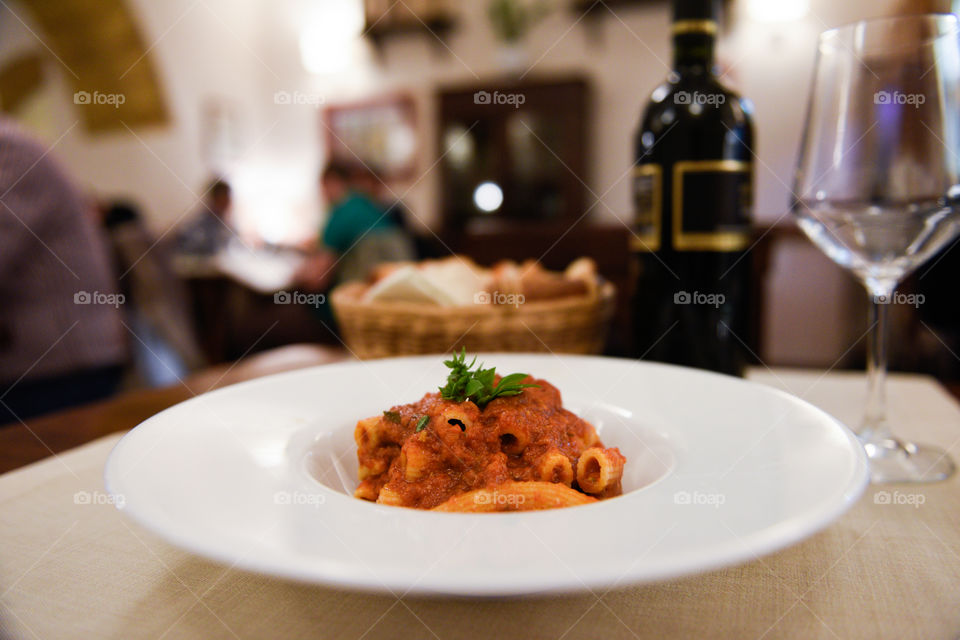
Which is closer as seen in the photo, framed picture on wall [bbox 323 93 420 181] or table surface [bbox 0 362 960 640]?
table surface [bbox 0 362 960 640]

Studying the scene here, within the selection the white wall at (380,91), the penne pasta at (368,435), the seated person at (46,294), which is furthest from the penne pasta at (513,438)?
the white wall at (380,91)

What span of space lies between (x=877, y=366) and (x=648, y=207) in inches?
16.6

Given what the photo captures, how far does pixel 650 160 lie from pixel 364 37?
16.5ft

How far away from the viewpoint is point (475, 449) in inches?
26.5

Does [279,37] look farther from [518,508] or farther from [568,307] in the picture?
[518,508]

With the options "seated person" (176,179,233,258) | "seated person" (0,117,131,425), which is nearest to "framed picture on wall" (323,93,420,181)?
"seated person" (176,179,233,258)

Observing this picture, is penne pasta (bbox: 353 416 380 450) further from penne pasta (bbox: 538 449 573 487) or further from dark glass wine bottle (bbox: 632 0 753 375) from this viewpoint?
dark glass wine bottle (bbox: 632 0 753 375)

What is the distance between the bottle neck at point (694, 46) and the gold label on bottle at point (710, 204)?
18 cm

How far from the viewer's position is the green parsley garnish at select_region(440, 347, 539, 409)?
2.30 feet

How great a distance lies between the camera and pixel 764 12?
4211 mm

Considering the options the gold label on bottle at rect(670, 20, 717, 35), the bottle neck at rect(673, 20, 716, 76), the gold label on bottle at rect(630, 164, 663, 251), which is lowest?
the gold label on bottle at rect(630, 164, 663, 251)

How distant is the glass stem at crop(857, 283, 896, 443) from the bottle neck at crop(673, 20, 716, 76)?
47cm

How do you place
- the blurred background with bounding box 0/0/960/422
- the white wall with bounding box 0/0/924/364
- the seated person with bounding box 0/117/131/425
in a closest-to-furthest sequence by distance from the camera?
1. the seated person with bounding box 0/117/131/425
2. the blurred background with bounding box 0/0/960/422
3. the white wall with bounding box 0/0/924/364

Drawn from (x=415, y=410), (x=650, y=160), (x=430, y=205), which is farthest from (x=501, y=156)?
(x=415, y=410)
